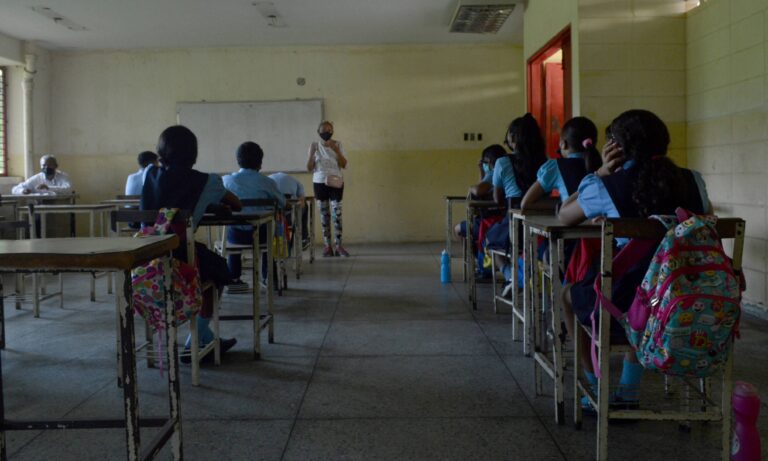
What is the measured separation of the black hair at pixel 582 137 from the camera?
2967 mm

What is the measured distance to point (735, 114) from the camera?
12.9 ft

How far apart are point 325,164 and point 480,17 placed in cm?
237

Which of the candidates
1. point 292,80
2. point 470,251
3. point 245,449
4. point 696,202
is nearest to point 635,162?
point 696,202

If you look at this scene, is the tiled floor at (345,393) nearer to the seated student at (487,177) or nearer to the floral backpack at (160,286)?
the floral backpack at (160,286)

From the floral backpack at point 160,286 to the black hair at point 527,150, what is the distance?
2.12 m

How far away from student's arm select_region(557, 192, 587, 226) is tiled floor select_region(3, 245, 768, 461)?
690 millimetres

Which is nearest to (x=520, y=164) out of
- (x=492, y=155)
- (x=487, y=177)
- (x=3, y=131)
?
(x=487, y=177)

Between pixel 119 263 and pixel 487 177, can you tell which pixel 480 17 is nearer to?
pixel 487 177

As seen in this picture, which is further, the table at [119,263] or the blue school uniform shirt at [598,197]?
the blue school uniform shirt at [598,197]

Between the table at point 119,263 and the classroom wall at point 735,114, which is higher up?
the classroom wall at point 735,114

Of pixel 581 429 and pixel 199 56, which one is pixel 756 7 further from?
pixel 199 56

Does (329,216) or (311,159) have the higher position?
(311,159)

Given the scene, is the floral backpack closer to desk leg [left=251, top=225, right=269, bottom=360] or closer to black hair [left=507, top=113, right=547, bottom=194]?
desk leg [left=251, top=225, right=269, bottom=360]

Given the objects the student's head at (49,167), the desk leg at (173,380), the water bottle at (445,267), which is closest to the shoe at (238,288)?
the water bottle at (445,267)
